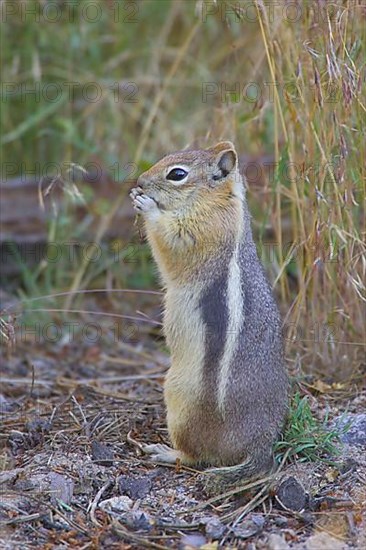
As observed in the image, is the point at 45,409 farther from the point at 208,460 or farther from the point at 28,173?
the point at 28,173

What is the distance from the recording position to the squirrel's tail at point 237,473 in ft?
12.0

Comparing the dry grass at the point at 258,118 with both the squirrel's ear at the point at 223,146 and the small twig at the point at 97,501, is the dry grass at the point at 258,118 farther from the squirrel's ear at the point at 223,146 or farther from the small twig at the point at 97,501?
the small twig at the point at 97,501

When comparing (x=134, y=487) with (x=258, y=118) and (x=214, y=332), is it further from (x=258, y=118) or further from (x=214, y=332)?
(x=258, y=118)

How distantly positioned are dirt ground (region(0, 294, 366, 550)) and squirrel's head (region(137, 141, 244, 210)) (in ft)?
3.32

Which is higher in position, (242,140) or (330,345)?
(242,140)

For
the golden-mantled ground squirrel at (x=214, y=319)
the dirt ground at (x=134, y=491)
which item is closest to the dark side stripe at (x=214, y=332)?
the golden-mantled ground squirrel at (x=214, y=319)

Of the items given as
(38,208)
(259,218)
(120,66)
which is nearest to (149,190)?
(259,218)

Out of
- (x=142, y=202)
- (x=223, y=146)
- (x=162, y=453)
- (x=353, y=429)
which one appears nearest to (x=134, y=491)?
(x=162, y=453)

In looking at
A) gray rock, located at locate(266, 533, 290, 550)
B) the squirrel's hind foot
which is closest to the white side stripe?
the squirrel's hind foot

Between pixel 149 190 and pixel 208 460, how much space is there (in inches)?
46.3

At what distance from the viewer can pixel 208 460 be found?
3818 millimetres

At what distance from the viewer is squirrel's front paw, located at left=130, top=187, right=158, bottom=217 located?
164 inches

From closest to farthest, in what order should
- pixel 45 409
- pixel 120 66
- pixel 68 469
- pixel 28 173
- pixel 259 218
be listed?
1. pixel 68 469
2. pixel 45 409
3. pixel 259 218
4. pixel 28 173
5. pixel 120 66

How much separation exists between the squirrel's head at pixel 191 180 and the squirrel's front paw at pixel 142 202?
0.07 feet
